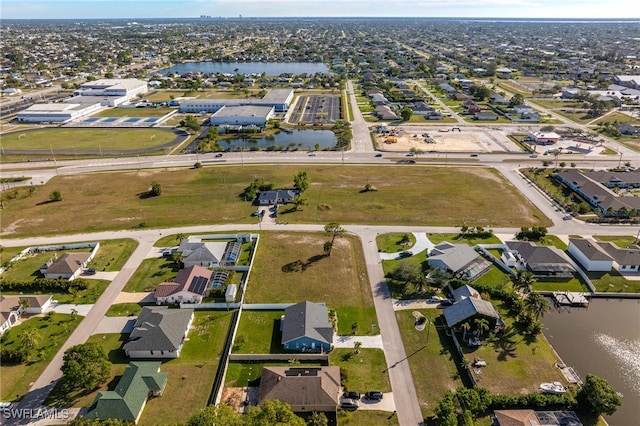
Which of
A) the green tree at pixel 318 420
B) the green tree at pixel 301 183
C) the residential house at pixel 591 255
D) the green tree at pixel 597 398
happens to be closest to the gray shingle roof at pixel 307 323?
the green tree at pixel 318 420

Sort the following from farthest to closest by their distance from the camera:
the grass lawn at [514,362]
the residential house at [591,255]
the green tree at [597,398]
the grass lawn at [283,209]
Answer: the grass lawn at [283,209]
the residential house at [591,255]
the grass lawn at [514,362]
the green tree at [597,398]

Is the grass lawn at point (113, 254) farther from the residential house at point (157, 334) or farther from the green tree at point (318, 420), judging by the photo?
the green tree at point (318, 420)

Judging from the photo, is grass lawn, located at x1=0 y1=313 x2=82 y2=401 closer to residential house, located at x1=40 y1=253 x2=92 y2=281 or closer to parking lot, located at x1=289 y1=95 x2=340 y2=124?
residential house, located at x1=40 y1=253 x2=92 y2=281

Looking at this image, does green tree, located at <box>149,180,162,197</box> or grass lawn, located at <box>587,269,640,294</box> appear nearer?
grass lawn, located at <box>587,269,640,294</box>

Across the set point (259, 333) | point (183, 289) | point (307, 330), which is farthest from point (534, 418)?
point (183, 289)

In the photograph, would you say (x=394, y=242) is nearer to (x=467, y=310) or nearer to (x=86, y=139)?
(x=467, y=310)

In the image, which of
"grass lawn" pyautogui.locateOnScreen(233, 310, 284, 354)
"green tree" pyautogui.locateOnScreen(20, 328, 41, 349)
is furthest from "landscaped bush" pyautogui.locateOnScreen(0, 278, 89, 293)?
"grass lawn" pyautogui.locateOnScreen(233, 310, 284, 354)

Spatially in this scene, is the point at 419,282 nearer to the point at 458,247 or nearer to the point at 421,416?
the point at 458,247
